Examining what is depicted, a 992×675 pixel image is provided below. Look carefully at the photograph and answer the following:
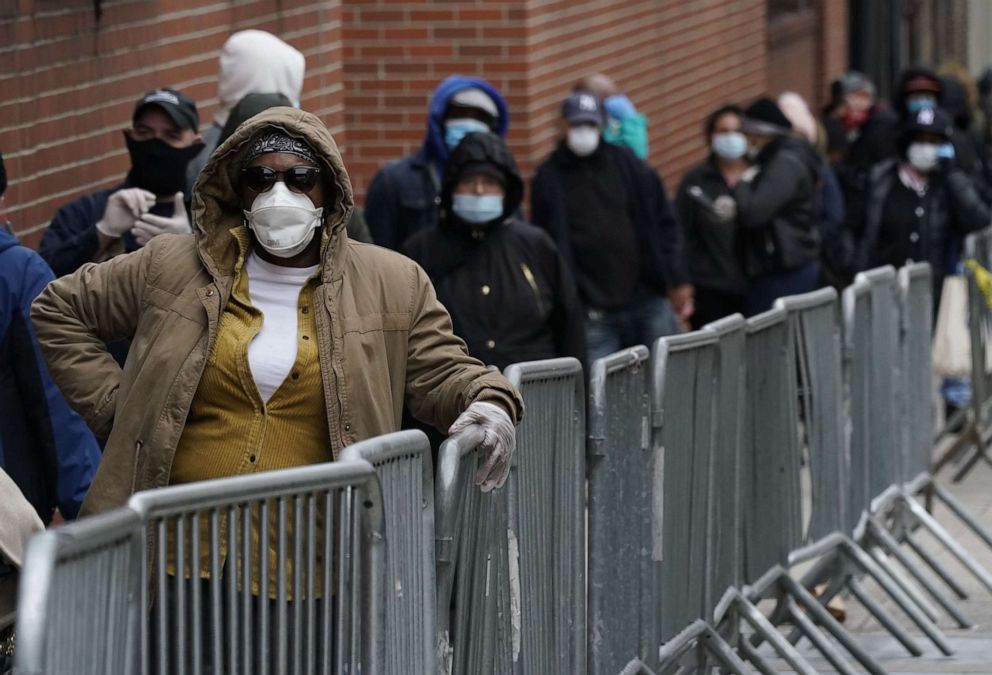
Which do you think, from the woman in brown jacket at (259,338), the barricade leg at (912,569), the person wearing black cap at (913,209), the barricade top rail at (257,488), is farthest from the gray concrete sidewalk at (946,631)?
the barricade top rail at (257,488)

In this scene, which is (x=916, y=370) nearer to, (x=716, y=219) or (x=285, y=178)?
(x=716, y=219)

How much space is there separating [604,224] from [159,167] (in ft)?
11.7

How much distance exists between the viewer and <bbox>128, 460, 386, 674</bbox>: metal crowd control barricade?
3105mm

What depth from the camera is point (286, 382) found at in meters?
4.13

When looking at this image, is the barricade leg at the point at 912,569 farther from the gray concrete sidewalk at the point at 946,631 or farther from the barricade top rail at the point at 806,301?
the barricade top rail at the point at 806,301

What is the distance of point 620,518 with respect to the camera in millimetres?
5160

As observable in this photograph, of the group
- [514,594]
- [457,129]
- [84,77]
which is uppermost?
[84,77]

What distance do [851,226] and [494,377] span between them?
7.56 metres

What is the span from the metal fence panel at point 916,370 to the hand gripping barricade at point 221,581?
483 cm

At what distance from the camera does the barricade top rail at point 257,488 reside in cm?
301

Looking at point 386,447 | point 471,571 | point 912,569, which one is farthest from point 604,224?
point 386,447

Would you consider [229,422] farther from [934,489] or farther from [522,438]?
[934,489]

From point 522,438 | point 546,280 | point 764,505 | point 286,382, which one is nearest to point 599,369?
point 522,438

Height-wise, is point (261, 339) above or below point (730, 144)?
above
